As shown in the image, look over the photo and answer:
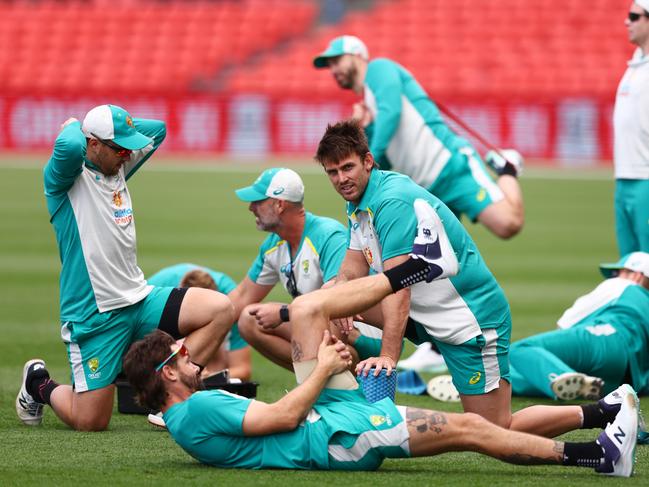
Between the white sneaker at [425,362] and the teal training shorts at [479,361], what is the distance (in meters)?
2.62

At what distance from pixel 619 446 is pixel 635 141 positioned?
435 cm

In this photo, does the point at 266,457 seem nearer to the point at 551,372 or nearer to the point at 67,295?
the point at 67,295

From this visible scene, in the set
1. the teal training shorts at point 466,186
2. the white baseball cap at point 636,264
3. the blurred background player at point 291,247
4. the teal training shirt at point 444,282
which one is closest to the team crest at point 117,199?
the blurred background player at point 291,247

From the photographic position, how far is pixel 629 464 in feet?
18.2

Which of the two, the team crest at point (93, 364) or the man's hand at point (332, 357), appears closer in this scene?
the man's hand at point (332, 357)

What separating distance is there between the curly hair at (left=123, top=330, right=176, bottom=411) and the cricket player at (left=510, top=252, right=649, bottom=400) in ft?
9.82

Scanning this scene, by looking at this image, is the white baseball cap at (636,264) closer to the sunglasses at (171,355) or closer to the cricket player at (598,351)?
the cricket player at (598,351)

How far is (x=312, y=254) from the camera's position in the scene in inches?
314

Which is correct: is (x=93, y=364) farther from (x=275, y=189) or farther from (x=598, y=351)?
(x=598, y=351)

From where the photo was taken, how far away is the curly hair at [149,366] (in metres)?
5.71

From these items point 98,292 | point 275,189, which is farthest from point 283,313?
point 275,189

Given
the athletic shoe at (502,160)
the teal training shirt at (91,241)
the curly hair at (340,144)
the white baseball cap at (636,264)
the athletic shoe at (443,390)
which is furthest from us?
the athletic shoe at (502,160)

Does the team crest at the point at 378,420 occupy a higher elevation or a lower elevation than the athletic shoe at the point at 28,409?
higher

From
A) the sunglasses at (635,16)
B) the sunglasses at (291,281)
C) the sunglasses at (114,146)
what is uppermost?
A: the sunglasses at (635,16)
